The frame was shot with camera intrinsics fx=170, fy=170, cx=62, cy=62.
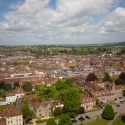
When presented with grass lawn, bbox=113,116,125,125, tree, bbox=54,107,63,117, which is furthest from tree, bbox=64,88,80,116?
grass lawn, bbox=113,116,125,125

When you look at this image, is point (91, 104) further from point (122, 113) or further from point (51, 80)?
Answer: point (51, 80)

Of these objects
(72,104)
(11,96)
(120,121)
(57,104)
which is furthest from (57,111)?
(11,96)

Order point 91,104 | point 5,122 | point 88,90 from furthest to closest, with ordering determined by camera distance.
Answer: point 88,90 < point 91,104 < point 5,122

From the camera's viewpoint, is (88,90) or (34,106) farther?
(88,90)

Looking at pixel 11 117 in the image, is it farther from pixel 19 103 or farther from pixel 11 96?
pixel 11 96

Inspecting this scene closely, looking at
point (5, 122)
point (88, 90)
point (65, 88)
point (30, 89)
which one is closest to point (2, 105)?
point (30, 89)

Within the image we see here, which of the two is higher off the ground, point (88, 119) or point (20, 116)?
point (20, 116)

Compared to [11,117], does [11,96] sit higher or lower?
lower

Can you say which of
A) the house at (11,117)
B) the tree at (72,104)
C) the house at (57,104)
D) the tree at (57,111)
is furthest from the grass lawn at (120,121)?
the house at (11,117)

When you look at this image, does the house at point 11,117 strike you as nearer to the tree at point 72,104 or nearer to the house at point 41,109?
the house at point 41,109

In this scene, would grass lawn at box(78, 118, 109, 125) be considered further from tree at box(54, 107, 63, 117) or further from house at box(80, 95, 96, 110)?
house at box(80, 95, 96, 110)
